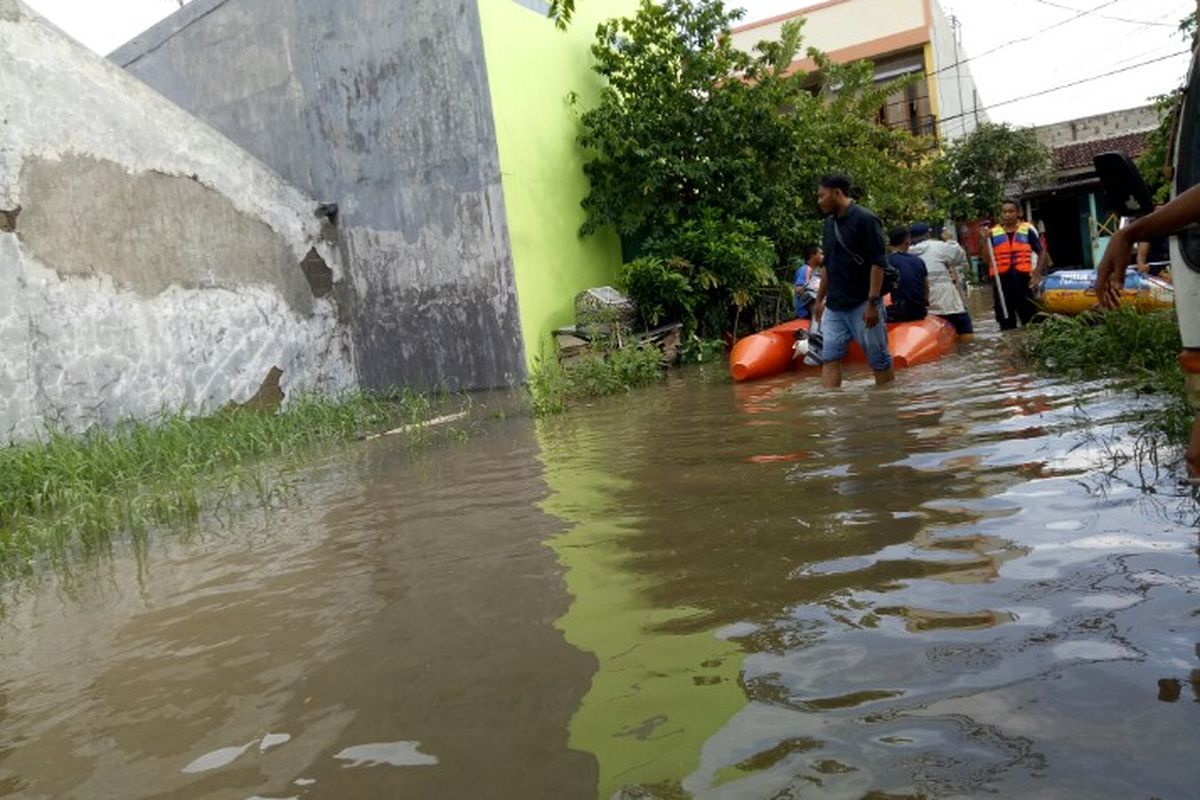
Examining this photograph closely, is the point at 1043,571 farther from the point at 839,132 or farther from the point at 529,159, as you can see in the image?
the point at 839,132

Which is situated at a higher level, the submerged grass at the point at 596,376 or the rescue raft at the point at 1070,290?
the rescue raft at the point at 1070,290

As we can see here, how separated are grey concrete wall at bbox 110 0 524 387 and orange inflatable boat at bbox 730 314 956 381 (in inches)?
146

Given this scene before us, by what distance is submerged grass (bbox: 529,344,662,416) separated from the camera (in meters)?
10.0

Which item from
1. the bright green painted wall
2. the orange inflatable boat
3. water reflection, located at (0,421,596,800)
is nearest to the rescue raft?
the orange inflatable boat

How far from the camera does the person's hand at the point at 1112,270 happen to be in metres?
2.88

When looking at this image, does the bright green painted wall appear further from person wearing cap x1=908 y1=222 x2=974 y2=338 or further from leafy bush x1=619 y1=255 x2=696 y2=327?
person wearing cap x1=908 y1=222 x2=974 y2=338

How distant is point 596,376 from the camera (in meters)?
10.7

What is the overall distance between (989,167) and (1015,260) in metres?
17.9

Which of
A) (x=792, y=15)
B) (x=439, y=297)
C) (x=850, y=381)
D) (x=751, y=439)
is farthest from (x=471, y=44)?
(x=792, y=15)

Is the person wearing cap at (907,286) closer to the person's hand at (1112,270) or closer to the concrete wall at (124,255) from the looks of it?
the concrete wall at (124,255)

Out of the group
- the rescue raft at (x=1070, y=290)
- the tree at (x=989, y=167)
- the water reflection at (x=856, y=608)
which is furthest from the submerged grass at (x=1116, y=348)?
the tree at (x=989, y=167)

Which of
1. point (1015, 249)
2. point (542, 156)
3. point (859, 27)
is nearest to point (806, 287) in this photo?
point (1015, 249)

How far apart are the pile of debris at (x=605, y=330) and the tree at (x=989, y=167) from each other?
597 inches

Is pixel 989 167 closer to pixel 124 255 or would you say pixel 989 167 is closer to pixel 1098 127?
pixel 1098 127
